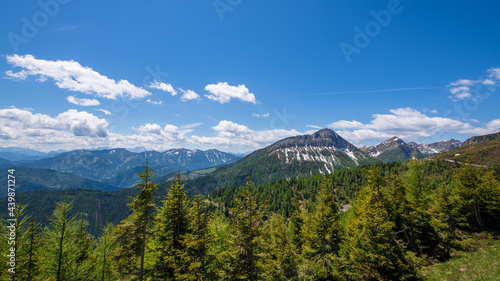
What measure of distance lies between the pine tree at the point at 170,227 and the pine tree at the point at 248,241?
5.37 m

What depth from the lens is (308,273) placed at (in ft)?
72.3

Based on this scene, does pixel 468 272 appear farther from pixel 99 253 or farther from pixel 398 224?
pixel 99 253

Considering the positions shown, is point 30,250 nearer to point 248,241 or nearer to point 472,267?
point 248,241

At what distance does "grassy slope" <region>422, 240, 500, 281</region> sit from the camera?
16.9 meters

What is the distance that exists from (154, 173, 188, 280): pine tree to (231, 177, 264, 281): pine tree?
17.6 ft

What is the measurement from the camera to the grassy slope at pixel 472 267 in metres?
16.9

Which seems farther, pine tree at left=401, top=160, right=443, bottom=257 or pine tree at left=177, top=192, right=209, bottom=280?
pine tree at left=401, top=160, right=443, bottom=257

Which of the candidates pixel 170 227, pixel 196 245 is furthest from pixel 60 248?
pixel 196 245

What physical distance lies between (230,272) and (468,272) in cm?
2210

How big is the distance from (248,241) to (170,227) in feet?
26.1

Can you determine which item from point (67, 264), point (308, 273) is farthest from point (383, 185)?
point (67, 264)

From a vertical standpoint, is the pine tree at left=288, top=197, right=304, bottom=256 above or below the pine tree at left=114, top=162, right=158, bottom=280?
below

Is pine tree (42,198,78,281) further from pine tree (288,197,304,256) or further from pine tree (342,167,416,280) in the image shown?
pine tree (342,167,416,280)

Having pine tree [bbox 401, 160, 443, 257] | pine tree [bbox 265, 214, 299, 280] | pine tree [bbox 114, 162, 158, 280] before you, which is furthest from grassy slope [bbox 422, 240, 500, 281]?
pine tree [bbox 114, 162, 158, 280]
